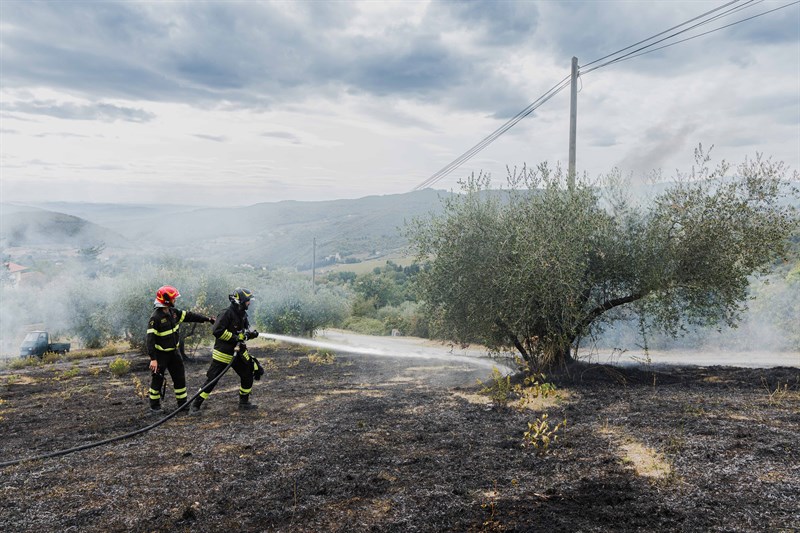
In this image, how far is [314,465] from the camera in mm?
7199

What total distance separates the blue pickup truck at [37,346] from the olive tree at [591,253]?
22.0 m

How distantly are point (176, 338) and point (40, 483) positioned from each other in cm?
383

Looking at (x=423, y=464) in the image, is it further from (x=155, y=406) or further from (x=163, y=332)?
(x=155, y=406)

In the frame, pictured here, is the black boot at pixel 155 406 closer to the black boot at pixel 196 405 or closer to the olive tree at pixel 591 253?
the black boot at pixel 196 405

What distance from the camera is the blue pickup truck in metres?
26.1

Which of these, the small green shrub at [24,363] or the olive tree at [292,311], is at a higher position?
the olive tree at [292,311]

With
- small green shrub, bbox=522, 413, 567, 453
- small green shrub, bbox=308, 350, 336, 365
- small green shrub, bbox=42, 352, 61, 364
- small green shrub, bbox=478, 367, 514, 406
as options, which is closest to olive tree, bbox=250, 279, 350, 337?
small green shrub, bbox=308, 350, 336, 365

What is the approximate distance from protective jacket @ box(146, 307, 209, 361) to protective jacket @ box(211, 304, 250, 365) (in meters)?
0.66

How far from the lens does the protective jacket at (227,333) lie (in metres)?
10.6

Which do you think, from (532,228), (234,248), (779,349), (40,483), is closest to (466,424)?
(532,228)

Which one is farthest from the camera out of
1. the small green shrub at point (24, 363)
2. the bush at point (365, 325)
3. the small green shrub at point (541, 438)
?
the bush at point (365, 325)

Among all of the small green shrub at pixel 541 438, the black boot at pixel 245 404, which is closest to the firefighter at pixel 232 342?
the black boot at pixel 245 404

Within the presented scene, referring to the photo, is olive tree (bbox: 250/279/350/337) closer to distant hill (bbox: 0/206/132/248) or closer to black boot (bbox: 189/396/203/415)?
black boot (bbox: 189/396/203/415)

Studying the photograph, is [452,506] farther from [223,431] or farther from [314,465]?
[223,431]
